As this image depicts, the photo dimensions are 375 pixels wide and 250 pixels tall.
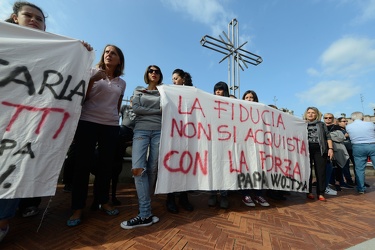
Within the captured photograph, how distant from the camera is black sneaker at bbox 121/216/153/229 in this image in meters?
2.24

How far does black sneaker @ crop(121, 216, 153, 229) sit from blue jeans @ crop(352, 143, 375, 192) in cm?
520

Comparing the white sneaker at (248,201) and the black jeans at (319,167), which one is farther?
the black jeans at (319,167)

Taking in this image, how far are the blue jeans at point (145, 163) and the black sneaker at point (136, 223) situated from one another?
0.14ft

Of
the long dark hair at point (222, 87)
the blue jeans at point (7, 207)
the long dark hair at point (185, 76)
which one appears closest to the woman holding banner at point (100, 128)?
the blue jeans at point (7, 207)

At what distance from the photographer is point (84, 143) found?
2.33 metres

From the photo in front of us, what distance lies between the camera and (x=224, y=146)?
10.1 feet

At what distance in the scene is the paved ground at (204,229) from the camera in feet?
6.46

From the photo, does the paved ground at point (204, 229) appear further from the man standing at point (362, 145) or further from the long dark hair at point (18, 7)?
the long dark hair at point (18, 7)

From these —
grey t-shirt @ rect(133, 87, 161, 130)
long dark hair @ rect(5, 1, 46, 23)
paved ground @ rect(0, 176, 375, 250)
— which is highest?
long dark hair @ rect(5, 1, 46, 23)

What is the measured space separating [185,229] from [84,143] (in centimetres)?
152

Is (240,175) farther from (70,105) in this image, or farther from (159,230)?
(70,105)

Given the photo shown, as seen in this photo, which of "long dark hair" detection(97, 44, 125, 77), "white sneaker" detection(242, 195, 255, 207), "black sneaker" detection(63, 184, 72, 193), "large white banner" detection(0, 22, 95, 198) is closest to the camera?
"large white banner" detection(0, 22, 95, 198)

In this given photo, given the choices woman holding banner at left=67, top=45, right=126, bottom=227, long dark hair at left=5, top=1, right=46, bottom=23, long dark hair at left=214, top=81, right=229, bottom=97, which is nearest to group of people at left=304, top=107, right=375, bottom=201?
long dark hair at left=214, top=81, right=229, bottom=97

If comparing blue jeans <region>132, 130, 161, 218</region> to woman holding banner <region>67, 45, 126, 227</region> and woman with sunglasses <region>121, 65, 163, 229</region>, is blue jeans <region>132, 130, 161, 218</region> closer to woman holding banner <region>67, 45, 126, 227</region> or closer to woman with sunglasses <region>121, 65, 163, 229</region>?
woman with sunglasses <region>121, 65, 163, 229</region>
